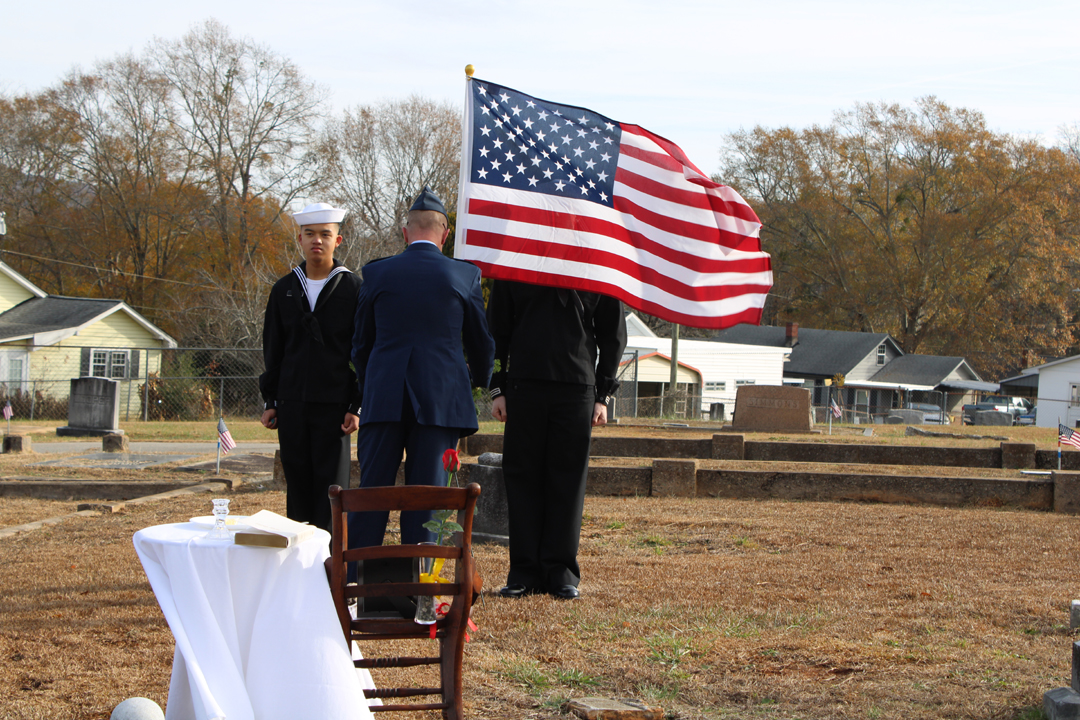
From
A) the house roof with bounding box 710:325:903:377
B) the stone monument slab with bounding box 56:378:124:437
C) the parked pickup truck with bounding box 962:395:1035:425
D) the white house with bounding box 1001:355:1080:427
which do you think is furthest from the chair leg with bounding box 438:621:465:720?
the house roof with bounding box 710:325:903:377

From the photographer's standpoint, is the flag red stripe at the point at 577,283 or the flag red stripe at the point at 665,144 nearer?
the flag red stripe at the point at 577,283

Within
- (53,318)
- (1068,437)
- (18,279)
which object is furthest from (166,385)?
(1068,437)

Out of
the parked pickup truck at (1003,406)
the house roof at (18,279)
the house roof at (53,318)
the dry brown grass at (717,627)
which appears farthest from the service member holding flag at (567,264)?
the parked pickup truck at (1003,406)

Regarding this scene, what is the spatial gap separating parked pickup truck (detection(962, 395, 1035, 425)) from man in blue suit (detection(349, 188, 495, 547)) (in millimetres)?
49674

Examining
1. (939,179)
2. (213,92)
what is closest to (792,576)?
(213,92)

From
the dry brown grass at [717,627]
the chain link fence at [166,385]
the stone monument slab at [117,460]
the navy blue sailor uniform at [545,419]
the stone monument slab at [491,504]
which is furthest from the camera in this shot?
the chain link fence at [166,385]

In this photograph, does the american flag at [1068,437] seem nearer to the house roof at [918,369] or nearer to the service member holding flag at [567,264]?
the service member holding flag at [567,264]

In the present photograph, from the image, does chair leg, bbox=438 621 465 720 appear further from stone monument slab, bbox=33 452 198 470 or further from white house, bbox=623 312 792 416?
white house, bbox=623 312 792 416

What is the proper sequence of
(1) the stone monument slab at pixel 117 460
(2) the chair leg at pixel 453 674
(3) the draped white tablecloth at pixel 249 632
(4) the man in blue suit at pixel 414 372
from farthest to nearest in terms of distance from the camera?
(1) the stone monument slab at pixel 117 460 → (4) the man in blue suit at pixel 414 372 → (2) the chair leg at pixel 453 674 → (3) the draped white tablecloth at pixel 249 632

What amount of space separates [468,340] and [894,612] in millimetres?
2775

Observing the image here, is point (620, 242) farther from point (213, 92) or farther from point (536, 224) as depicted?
point (213, 92)

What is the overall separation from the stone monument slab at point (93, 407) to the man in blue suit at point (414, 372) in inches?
797

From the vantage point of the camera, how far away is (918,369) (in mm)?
64625

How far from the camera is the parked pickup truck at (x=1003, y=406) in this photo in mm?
53566
